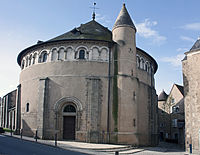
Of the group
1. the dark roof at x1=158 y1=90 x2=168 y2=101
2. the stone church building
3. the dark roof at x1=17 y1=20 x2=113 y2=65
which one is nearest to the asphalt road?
the stone church building

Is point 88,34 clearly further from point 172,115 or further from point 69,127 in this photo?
point 172,115

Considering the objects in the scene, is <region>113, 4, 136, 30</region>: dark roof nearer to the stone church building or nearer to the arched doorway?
the stone church building

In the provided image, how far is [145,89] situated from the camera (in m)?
28.8

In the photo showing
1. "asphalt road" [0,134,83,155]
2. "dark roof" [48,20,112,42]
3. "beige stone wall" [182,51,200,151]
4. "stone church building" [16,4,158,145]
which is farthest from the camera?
"dark roof" [48,20,112,42]

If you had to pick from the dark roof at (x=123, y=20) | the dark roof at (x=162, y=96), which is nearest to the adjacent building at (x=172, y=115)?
the dark roof at (x=162, y=96)

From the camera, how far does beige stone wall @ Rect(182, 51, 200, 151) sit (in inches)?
756

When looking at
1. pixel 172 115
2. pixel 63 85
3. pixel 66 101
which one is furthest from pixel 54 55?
pixel 172 115

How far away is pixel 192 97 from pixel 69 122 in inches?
481

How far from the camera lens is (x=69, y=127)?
24.1 meters

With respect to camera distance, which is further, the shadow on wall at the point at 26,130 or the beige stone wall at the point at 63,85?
the shadow on wall at the point at 26,130

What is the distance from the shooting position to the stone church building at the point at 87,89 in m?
23.5

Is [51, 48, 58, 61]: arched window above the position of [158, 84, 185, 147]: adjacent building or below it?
above

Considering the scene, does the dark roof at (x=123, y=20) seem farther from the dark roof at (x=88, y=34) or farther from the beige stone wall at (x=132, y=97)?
the dark roof at (x=88, y=34)

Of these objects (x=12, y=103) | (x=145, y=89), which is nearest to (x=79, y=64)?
(x=145, y=89)
